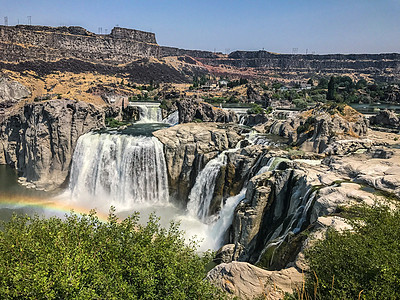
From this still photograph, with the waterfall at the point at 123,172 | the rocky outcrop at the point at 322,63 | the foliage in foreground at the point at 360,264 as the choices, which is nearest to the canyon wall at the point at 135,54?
the rocky outcrop at the point at 322,63

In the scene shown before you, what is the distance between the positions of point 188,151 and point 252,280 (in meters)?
20.7

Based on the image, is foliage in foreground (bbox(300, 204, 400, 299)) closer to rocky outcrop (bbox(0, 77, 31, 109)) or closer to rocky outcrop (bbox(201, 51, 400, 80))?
rocky outcrop (bbox(0, 77, 31, 109))

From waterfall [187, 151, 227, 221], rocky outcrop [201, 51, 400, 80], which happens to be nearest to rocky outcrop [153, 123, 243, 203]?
waterfall [187, 151, 227, 221]

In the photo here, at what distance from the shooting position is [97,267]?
8906 mm

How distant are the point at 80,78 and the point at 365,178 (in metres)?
87.3

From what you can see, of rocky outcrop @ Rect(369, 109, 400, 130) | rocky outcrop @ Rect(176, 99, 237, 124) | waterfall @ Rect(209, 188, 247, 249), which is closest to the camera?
waterfall @ Rect(209, 188, 247, 249)

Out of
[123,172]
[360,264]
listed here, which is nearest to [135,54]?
[123,172]

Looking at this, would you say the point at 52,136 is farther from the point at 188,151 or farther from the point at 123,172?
the point at 188,151

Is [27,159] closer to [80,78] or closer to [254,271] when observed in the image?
[254,271]

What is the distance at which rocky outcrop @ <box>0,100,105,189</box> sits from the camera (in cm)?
3681

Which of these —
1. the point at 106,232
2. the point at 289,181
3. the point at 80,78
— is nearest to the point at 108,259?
the point at 106,232

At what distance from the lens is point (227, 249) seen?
19.8 meters

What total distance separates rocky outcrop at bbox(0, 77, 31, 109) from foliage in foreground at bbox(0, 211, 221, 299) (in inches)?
2010

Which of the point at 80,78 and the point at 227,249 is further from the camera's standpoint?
the point at 80,78
